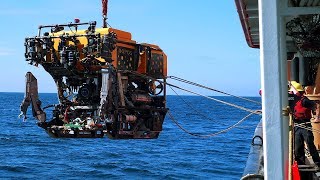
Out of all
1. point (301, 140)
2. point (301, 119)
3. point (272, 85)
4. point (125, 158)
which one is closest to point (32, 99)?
Answer: point (301, 140)

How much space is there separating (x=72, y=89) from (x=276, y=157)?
15257 mm

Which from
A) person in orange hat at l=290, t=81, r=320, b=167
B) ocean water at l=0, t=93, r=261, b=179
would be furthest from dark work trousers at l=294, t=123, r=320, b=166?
ocean water at l=0, t=93, r=261, b=179

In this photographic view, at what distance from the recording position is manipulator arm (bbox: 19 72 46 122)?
66.7 ft

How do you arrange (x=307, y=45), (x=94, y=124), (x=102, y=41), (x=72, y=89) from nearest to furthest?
(x=307, y=45)
(x=102, y=41)
(x=94, y=124)
(x=72, y=89)

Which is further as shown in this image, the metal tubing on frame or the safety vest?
the safety vest

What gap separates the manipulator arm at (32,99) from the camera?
2033cm

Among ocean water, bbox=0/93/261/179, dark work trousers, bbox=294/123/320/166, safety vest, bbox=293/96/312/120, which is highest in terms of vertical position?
safety vest, bbox=293/96/312/120

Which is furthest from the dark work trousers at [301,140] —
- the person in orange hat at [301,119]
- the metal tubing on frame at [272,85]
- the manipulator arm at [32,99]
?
the manipulator arm at [32,99]

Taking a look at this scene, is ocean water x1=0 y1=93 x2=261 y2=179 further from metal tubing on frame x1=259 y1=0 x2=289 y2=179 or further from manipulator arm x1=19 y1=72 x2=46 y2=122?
metal tubing on frame x1=259 y1=0 x2=289 y2=179

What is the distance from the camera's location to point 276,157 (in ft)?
19.1

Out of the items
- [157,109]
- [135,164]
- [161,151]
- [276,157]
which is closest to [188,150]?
[161,151]

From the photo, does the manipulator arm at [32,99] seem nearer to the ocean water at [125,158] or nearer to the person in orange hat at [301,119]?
the person in orange hat at [301,119]

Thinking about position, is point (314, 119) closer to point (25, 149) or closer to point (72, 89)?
point (72, 89)

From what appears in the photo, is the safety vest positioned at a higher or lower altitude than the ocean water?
higher
